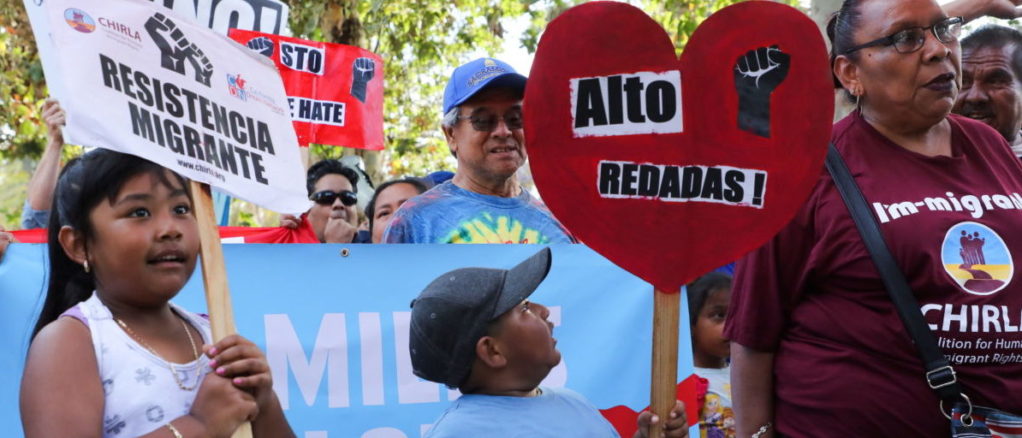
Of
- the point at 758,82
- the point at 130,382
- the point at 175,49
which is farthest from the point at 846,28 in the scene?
the point at 130,382

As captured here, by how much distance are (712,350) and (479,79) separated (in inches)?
63.2

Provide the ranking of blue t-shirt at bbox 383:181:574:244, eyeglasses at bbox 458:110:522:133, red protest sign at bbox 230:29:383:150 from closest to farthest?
blue t-shirt at bbox 383:181:574:244, eyeglasses at bbox 458:110:522:133, red protest sign at bbox 230:29:383:150

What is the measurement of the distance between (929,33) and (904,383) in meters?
0.93

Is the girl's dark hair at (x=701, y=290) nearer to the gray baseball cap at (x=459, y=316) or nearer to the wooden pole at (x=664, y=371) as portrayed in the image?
the gray baseball cap at (x=459, y=316)

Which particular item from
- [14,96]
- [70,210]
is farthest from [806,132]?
[14,96]

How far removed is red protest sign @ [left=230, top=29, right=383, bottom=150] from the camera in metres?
6.56

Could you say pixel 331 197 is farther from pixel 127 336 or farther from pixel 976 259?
pixel 976 259

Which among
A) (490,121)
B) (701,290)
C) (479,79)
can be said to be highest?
(479,79)

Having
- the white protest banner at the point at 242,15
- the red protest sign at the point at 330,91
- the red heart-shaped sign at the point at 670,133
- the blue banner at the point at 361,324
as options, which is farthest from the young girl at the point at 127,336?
the red protest sign at the point at 330,91

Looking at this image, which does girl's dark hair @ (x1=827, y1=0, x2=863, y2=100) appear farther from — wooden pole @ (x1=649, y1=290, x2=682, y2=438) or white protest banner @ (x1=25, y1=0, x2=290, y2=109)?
white protest banner @ (x1=25, y1=0, x2=290, y2=109)

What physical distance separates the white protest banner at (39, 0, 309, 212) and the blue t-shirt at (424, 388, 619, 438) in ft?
2.02

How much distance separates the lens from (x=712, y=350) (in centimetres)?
455

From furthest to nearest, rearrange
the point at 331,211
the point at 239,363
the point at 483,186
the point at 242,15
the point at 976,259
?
the point at 331,211
the point at 242,15
the point at 483,186
the point at 976,259
the point at 239,363

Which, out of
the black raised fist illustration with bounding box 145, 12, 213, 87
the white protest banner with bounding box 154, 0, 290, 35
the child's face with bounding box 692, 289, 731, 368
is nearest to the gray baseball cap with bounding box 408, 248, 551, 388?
the black raised fist illustration with bounding box 145, 12, 213, 87
